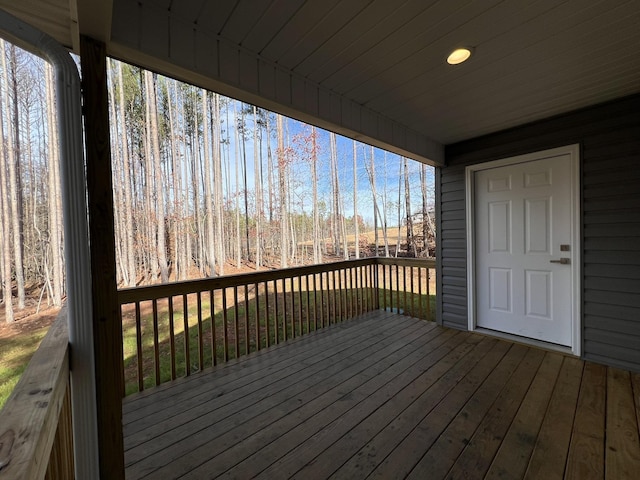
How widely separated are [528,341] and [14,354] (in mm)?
4061

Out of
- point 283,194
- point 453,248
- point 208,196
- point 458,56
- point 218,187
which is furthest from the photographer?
point 283,194

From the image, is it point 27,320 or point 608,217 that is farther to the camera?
point 608,217

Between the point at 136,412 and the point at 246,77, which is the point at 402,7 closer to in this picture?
the point at 246,77

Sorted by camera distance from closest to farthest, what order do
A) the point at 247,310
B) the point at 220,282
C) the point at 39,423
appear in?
the point at 39,423 < the point at 220,282 < the point at 247,310

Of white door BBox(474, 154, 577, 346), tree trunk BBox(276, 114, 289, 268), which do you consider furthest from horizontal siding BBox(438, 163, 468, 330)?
tree trunk BBox(276, 114, 289, 268)

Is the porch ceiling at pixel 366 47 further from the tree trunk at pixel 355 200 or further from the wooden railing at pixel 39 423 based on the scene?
the tree trunk at pixel 355 200

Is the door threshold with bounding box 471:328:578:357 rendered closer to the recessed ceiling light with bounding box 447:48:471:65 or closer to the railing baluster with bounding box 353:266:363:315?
the railing baluster with bounding box 353:266:363:315

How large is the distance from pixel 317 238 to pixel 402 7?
8.01 m

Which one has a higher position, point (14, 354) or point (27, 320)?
point (27, 320)

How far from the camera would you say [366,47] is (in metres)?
1.68

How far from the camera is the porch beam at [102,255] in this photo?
45.5 inches

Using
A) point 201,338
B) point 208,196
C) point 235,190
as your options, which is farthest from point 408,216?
point 201,338

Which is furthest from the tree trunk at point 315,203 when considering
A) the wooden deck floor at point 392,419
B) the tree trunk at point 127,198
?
the wooden deck floor at point 392,419

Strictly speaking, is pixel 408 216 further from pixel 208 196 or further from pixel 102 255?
pixel 102 255
